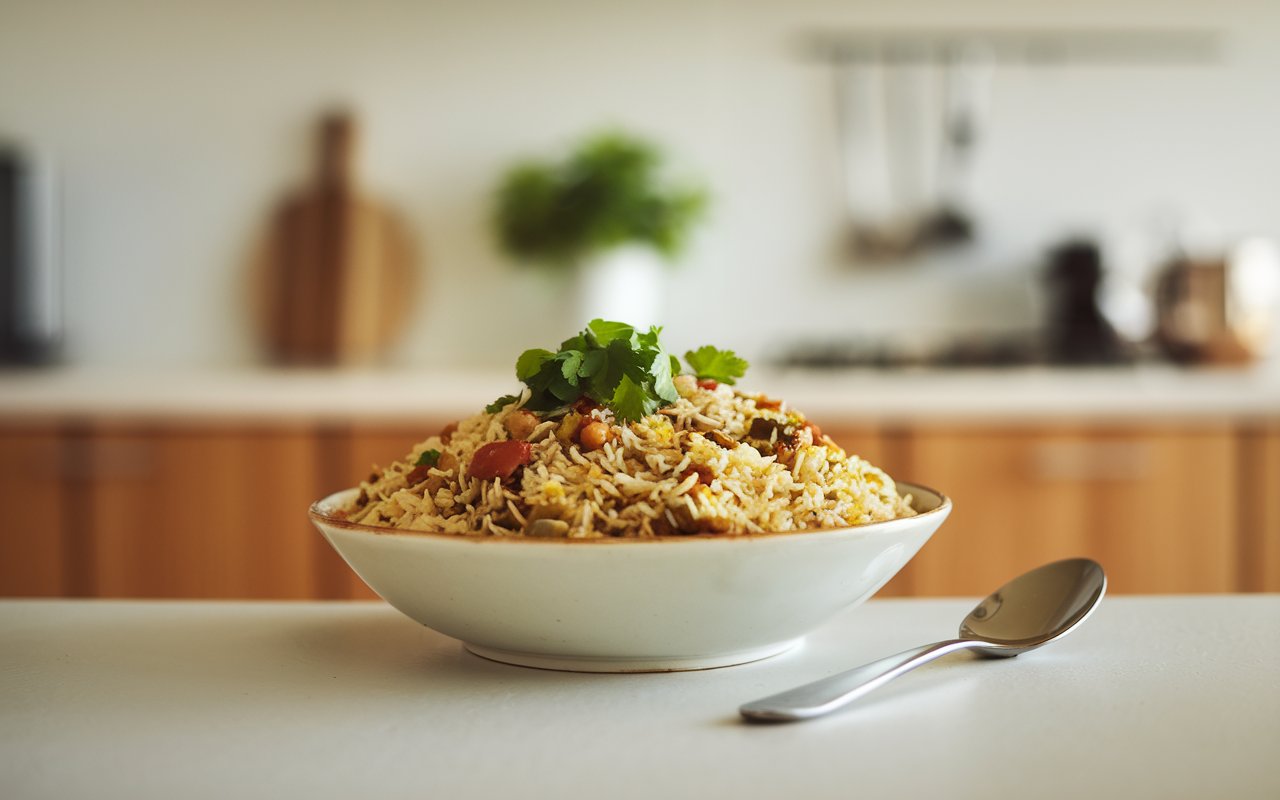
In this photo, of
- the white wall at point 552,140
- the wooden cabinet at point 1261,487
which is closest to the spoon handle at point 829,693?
the wooden cabinet at point 1261,487

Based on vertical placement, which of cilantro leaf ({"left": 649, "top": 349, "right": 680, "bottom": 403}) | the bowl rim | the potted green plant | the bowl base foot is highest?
the potted green plant

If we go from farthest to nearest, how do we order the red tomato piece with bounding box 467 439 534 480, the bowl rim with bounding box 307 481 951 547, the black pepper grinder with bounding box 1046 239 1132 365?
the black pepper grinder with bounding box 1046 239 1132 365, the red tomato piece with bounding box 467 439 534 480, the bowl rim with bounding box 307 481 951 547

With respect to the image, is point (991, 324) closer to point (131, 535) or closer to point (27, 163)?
point (131, 535)

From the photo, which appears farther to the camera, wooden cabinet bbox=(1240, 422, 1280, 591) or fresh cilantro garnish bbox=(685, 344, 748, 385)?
wooden cabinet bbox=(1240, 422, 1280, 591)

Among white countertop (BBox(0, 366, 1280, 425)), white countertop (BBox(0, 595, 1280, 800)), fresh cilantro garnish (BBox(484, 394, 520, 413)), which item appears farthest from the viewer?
white countertop (BBox(0, 366, 1280, 425))

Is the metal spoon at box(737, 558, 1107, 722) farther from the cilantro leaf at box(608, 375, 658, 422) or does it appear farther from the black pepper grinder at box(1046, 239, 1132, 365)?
the black pepper grinder at box(1046, 239, 1132, 365)

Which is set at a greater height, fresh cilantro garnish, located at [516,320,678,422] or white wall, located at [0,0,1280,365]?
white wall, located at [0,0,1280,365]

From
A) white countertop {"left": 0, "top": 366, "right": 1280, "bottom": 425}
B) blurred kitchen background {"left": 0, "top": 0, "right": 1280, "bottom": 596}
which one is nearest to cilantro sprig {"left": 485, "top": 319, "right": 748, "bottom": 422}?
white countertop {"left": 0, "top": 366, "right": 1280, "bottom": 425}
